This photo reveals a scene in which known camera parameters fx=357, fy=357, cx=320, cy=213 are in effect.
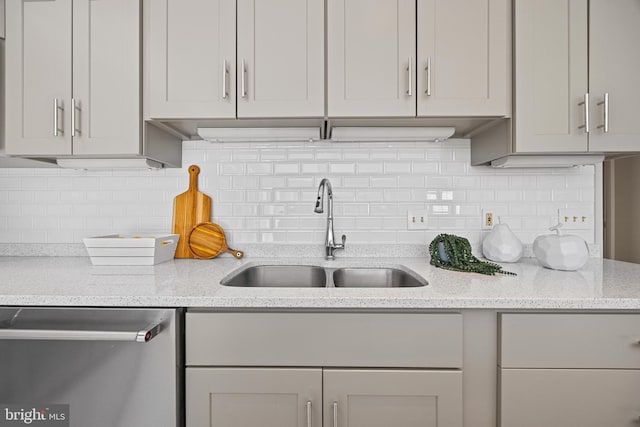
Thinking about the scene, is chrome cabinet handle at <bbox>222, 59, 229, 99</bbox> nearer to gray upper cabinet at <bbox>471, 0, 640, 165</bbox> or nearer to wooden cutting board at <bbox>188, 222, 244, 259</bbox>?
wooden cutting board at <bbox>188, 222, 244, 259</bbox>

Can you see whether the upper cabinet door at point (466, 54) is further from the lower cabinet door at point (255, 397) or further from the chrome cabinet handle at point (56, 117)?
the chrome cabinet handle at point (56, 117)

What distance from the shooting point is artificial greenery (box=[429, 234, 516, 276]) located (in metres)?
1.48

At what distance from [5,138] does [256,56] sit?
115 cm

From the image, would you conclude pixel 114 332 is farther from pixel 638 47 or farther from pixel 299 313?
pixel 638 47

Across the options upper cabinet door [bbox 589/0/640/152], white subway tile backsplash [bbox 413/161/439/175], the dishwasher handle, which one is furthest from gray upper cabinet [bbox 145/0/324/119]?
upper cabinet door [bbox 589/0/640/152]

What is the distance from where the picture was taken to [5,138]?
1.55 m

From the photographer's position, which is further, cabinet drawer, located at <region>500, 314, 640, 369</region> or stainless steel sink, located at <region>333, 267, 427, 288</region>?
stainless steel sink, located at <region>333, 267, 427, 288</region>

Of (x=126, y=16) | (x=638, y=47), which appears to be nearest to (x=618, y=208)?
(x=638, y=47)

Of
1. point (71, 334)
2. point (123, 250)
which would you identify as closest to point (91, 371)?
point (71, 334)

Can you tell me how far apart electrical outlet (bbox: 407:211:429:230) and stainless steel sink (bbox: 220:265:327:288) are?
53 centimetres

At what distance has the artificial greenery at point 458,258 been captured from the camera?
1.48 m

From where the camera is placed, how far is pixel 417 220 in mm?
1889

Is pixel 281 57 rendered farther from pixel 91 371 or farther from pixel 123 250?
pixel 91 371

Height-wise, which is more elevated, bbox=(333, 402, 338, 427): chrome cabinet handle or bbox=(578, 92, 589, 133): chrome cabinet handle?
bbox=(578, 92, 589, 133): chrome cabinet handle
